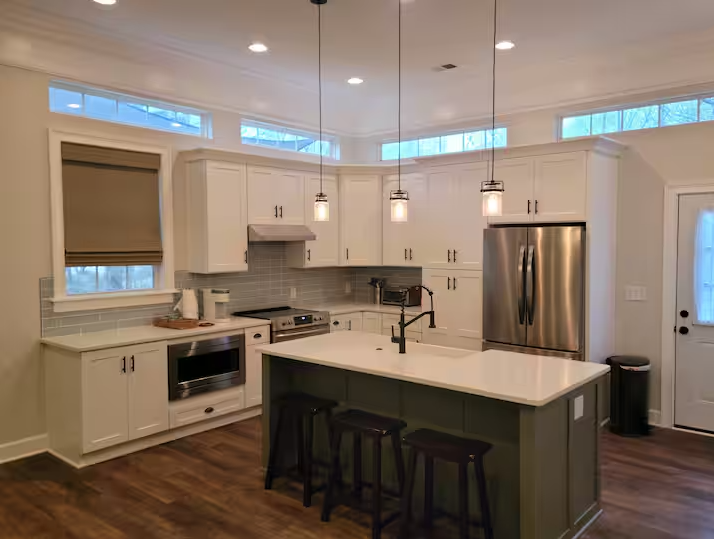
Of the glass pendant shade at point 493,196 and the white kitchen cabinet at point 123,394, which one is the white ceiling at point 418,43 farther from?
the white kitchen cabinet at point 123,394

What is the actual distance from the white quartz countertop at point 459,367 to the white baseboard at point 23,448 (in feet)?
7.00

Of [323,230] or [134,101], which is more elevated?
[134,101]

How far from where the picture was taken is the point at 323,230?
21.5ft

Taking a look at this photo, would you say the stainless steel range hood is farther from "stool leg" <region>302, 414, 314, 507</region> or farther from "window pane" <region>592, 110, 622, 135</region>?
"window pane" <region>592, 110, 622, 135</region>

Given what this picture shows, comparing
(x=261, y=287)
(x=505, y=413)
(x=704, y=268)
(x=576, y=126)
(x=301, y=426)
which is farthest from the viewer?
(x=261, y=287)

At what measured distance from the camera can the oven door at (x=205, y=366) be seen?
4.88 meters

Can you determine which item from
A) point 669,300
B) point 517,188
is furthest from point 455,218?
point 669,300

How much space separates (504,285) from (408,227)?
1506 millimetres

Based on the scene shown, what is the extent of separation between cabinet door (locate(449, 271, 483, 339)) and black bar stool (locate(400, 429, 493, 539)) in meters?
2.63

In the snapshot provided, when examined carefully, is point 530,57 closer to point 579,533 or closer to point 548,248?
point 548,248

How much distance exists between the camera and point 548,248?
512 cm

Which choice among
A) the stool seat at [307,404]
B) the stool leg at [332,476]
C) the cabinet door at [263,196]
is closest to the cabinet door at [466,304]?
the cabinet door at [263,196]

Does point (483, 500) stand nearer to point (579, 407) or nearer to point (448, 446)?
point (448, 446)

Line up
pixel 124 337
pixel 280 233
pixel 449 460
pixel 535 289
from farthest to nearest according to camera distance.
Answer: pixel 280 233 < pixel 535 289 < pixel 124 337 < pixel 449 460
